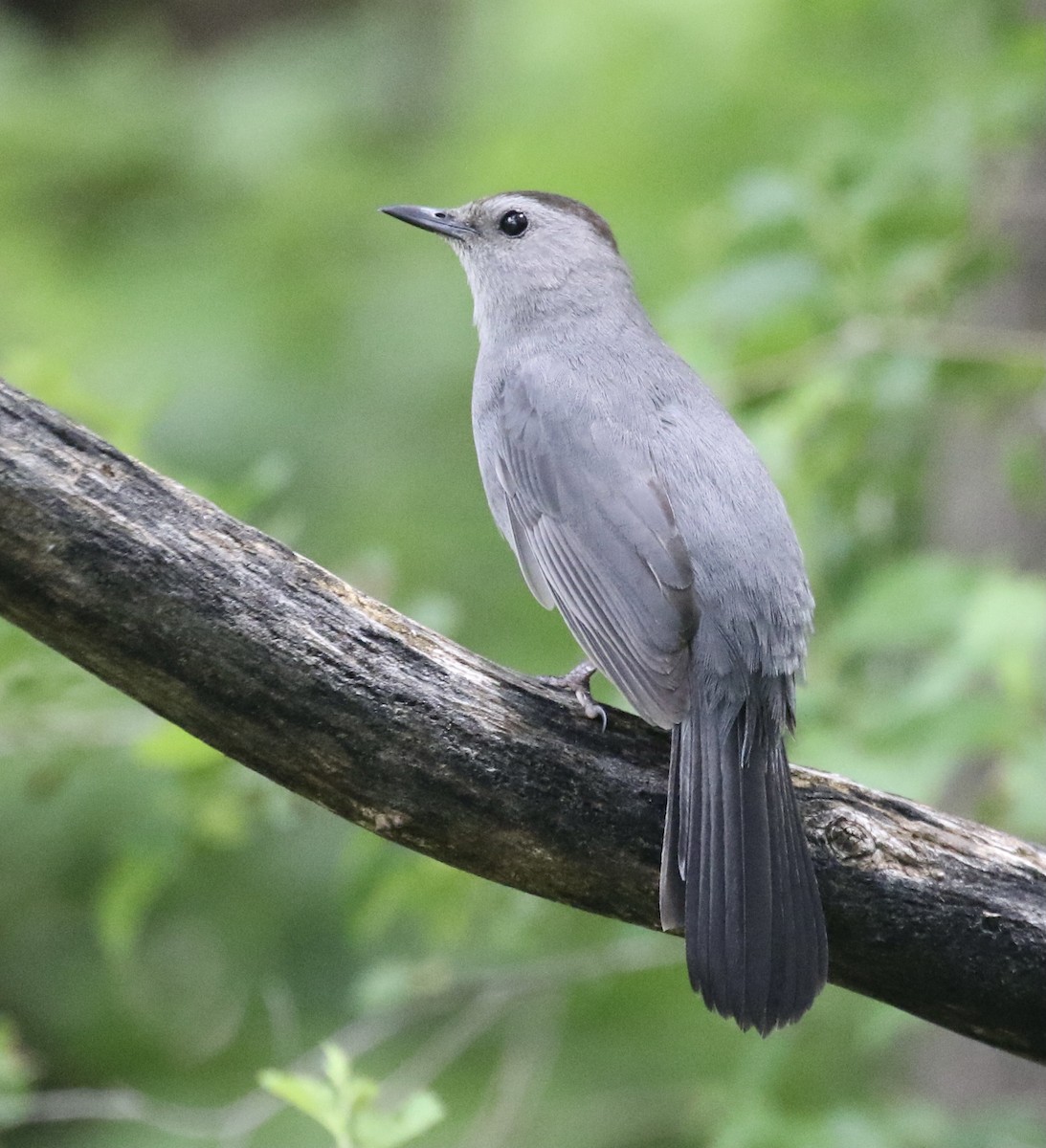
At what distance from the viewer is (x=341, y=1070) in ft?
7.76

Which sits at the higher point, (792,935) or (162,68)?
(162,68)

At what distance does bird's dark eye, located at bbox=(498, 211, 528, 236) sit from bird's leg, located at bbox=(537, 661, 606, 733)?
1679 mm

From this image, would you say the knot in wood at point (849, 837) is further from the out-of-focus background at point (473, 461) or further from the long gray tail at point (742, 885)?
the out-of-focus background at point (473, 461)

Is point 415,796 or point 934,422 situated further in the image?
point 934,422

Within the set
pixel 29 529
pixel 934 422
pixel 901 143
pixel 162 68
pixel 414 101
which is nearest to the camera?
pixel 29 529

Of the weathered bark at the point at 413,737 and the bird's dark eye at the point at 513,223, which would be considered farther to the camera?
the bird's dark eye at the point at 513,223

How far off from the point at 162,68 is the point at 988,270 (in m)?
6.03

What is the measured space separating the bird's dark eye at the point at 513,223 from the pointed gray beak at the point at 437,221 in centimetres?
9

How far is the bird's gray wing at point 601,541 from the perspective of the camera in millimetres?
2943

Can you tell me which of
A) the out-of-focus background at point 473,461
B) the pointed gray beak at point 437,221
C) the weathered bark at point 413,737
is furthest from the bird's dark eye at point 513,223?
the weathered bark at point 413,737

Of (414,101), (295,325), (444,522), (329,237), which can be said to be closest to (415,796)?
(444,522)

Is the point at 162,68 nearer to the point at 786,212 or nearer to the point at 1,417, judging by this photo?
the point at 786,212

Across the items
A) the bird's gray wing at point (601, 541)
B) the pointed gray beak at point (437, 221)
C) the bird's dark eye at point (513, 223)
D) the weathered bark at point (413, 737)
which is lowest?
the weathered bark at point (413, 737)

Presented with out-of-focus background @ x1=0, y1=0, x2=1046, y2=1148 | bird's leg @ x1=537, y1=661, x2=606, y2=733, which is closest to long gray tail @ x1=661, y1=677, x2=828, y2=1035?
bird's leg @ x1=537, y1=661, x2=606, y2=733
